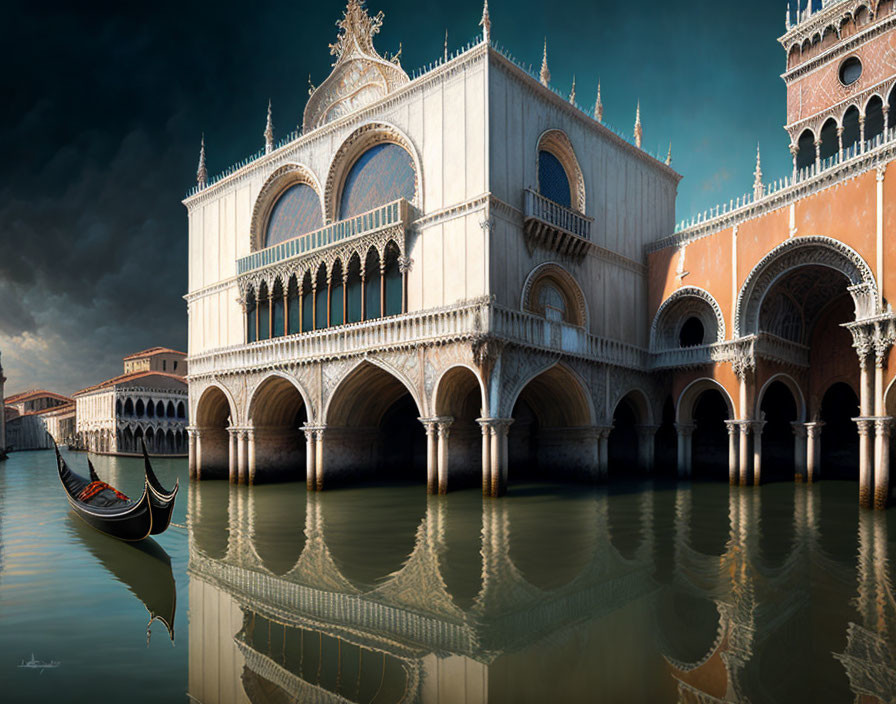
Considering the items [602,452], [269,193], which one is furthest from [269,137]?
[602,452]

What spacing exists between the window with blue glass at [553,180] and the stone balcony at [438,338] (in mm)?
4482

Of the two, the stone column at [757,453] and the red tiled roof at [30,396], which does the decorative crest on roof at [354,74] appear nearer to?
the stone column at [757,453]

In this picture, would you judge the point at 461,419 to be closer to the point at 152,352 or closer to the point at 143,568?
the point at 143,568

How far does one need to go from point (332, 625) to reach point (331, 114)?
2081cm

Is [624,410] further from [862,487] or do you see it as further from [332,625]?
[332,625]

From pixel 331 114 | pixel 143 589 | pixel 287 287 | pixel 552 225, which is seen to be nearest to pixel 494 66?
pixel 552 225

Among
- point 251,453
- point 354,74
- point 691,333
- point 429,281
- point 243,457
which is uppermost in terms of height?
point 354,74

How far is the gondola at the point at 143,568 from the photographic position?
7535 mm

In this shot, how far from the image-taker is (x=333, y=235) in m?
20.8

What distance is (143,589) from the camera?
8.31 metres

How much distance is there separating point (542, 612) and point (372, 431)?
48.1ft

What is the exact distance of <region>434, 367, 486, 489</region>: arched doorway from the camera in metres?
16.8

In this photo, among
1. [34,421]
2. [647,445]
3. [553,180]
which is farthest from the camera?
[34,421]

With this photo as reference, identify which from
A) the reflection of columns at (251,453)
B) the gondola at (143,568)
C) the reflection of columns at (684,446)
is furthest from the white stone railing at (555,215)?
the gondola at (143,568)
